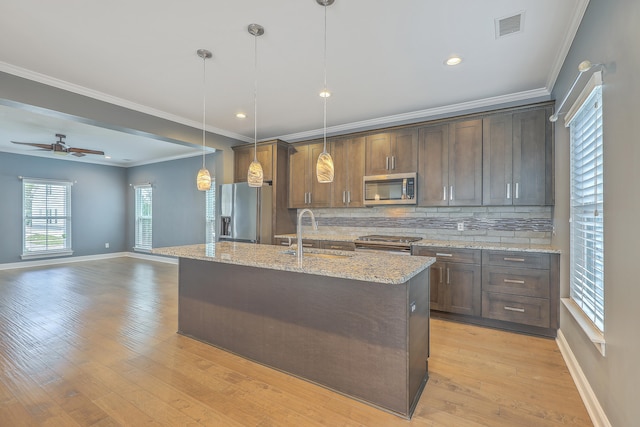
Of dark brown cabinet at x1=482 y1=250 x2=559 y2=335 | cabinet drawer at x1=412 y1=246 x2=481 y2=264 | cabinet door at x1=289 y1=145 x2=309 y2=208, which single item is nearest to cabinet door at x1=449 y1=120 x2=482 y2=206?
cabinet drawer at x1=412 y1=246 x2=481 y2=264

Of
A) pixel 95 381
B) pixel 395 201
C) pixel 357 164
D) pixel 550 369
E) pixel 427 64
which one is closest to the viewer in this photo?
pixel 95 381

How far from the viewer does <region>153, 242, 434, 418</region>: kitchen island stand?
6.07 ft

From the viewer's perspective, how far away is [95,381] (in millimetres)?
2188

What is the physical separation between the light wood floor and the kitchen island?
118 millimetres

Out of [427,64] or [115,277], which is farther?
[115,277]

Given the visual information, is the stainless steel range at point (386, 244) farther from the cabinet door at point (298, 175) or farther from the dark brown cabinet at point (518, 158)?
the cabinet door at point (298, 175)

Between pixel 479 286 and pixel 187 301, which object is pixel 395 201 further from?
pixel 187 301

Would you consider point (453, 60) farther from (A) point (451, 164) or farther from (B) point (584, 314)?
(B) point (584, 314)

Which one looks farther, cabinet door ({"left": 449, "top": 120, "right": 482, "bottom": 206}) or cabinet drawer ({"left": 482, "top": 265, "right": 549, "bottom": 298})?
cabinet door ({"left": 449, "top": 120, "right": 482, "bottom": 206})

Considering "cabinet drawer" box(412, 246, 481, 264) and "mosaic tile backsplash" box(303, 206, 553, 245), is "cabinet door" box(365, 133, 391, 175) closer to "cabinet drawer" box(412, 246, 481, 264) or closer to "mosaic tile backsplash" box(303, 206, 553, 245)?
"mosaic tile backsplash" box(303, 206, 553, 245)

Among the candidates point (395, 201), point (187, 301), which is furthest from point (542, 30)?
point (187, 301)

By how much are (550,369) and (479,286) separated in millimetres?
976

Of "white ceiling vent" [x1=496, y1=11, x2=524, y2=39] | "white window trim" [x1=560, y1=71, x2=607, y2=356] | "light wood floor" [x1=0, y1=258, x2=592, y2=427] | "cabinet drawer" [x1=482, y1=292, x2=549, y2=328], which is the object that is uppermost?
"white ceiling vent" [x1=496, y1=11, x2=524, y2=39]

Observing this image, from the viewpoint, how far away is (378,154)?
416 centimetres
